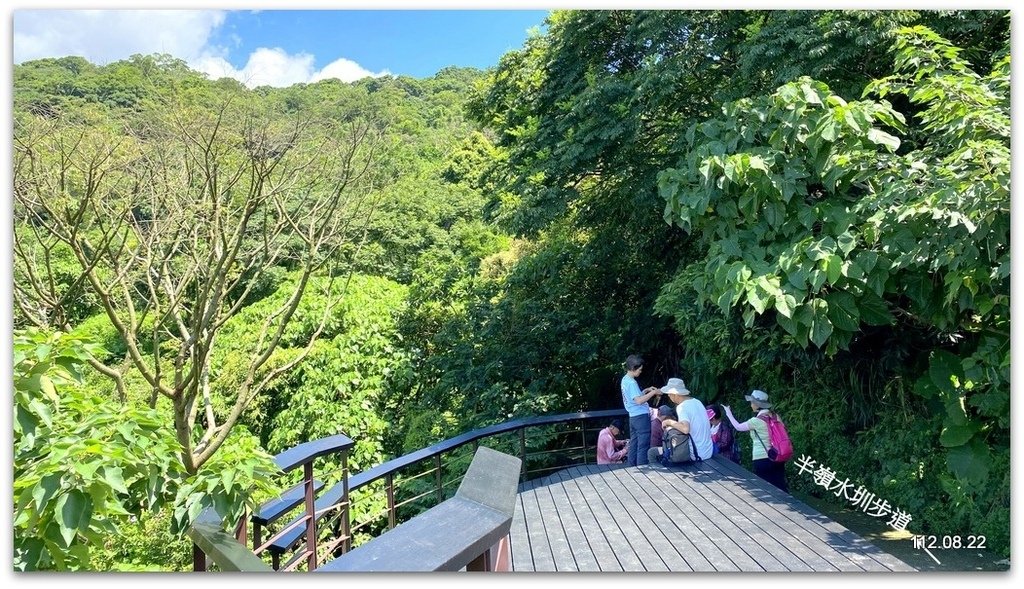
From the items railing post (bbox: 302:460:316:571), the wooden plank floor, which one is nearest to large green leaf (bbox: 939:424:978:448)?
the wooden plank floor

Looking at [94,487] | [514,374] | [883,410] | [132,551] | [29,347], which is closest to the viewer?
[94,487]

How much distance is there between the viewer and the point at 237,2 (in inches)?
132

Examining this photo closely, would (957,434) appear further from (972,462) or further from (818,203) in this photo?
(818,203)

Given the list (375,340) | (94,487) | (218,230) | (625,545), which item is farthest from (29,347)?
(375,340)

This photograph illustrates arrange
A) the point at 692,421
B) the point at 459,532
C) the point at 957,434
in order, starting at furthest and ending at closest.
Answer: the point at 692,421
the point at 957,434
the point at 459,532

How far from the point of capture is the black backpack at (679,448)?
4.88 meters

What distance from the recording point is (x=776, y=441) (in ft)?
15.1

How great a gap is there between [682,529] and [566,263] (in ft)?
15.9

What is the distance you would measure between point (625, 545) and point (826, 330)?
1.33m

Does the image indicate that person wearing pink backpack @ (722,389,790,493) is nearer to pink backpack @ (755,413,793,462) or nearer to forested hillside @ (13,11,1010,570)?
pink backpack @ (755,413,793,462)

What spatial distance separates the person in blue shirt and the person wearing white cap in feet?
0.52

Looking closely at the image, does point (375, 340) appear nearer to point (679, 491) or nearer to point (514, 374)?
point (514, 374)

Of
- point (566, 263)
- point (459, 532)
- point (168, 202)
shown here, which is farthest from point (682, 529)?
point (168, 202)

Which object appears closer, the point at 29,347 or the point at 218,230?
the point at 29,347
